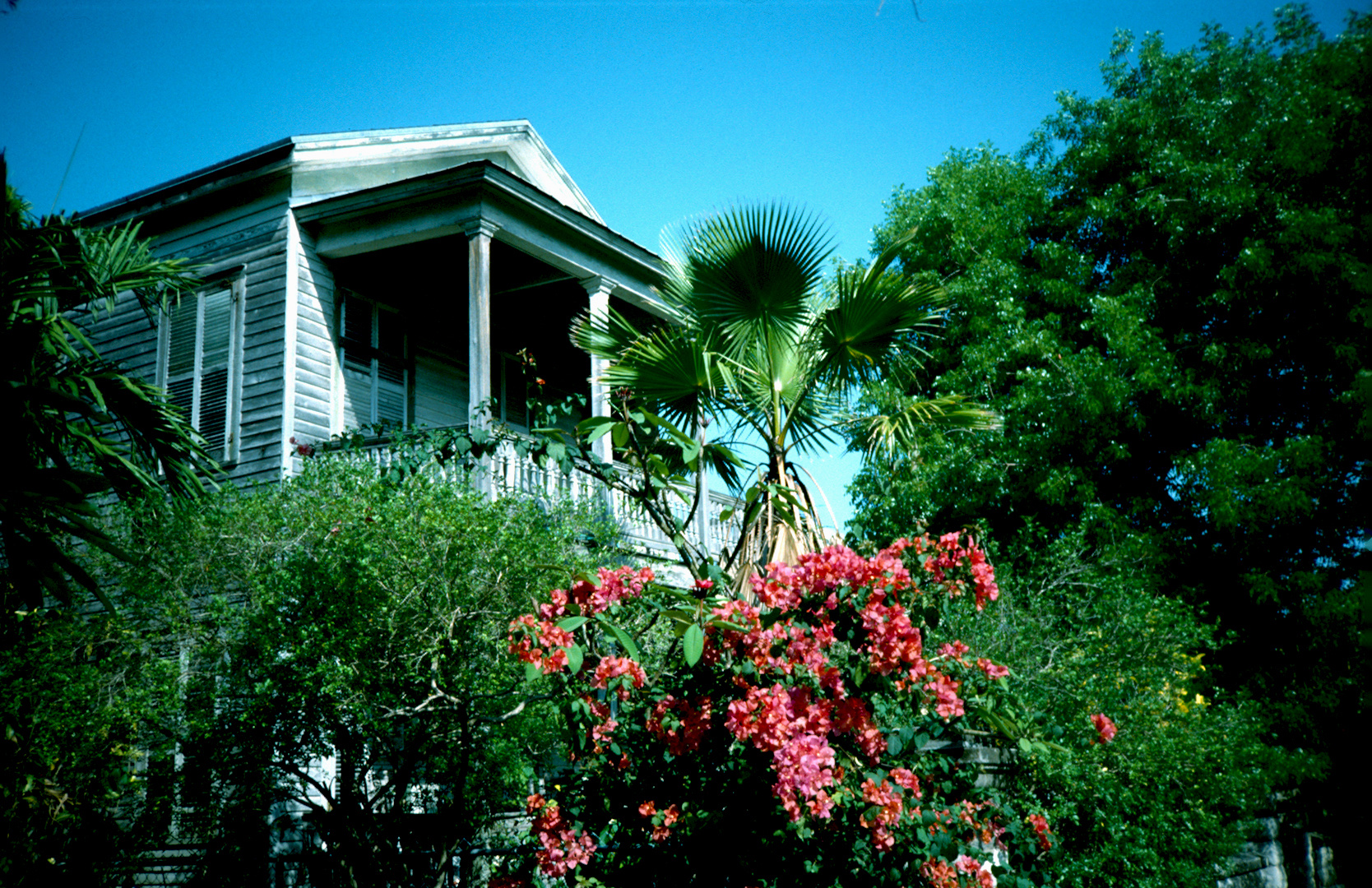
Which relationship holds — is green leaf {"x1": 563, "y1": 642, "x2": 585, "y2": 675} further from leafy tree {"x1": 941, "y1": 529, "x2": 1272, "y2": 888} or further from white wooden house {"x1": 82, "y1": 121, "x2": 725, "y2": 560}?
white wooden house {"x1": 82, "y1": 121, "x2": 725, "y2": 560}

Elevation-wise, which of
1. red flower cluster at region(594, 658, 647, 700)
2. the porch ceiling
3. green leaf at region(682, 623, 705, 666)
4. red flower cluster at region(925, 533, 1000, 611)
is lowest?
red flower cluster at region(594, 658, 647, 700)

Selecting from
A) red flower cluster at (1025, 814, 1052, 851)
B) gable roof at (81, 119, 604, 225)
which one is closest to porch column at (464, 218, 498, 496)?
gable roof at (81, 119, 604, 225)

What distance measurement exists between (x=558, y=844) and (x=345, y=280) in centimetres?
895

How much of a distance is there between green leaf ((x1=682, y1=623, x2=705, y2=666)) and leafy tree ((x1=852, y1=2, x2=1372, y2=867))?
25.5 ft

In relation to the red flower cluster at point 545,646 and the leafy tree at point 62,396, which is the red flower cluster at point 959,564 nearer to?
the red flower cluster at point 545,646

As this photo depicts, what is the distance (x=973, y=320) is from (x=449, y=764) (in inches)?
420

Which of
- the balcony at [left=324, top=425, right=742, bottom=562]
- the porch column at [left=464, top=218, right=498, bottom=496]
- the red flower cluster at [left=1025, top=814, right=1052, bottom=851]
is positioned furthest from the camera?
the porch column at [left=464, top=218, right=498, bottom=496]

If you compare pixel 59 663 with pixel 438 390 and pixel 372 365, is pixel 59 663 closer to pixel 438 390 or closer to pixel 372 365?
pixel 372 365

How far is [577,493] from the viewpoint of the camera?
31.7ft

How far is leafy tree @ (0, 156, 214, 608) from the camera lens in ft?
16.0

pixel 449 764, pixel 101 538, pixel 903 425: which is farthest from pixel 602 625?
pixel 903 425

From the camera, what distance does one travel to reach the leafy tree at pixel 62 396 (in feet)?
16.0

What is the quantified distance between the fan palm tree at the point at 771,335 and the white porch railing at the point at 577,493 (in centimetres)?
90

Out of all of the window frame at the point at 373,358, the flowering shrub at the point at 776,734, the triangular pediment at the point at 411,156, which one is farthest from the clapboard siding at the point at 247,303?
the flowering shrub at the point at 776,734
